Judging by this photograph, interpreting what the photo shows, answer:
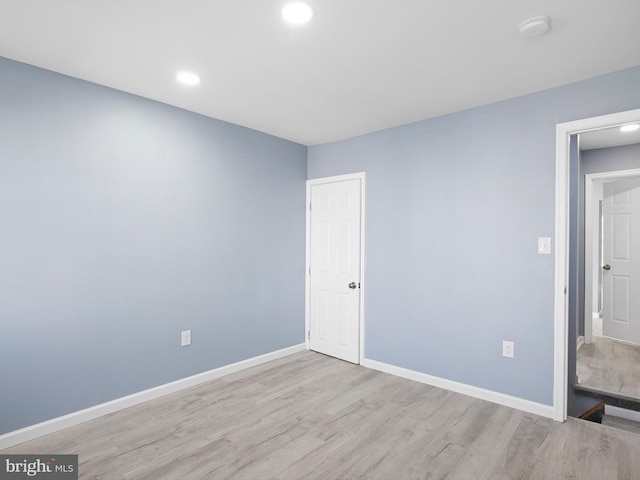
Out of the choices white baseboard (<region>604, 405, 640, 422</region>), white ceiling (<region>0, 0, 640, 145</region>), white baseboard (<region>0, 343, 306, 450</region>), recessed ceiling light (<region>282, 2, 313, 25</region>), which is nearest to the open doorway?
white baseboard (<region>604, 405, 640, 422</region>)

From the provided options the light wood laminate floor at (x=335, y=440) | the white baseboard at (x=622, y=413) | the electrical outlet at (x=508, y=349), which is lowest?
the white baseboard at (x=622, y=413)

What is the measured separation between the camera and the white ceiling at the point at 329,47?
178 centimetres

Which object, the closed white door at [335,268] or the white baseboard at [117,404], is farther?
the closed white door at [335,268]

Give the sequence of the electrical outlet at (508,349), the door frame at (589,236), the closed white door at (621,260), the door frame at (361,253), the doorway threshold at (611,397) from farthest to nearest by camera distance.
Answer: the closed white door at (621,260)
the door frame at (589,236)
the door frame at (361,253)
the doorway threshold at (611,397)
the electrical outlet at (508,349)

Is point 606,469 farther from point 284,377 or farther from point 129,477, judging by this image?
point 129,477

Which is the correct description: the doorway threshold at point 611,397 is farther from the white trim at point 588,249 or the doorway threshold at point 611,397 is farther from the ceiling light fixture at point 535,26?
the ceiling light fixture at point 535,26

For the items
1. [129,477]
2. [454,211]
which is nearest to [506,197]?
[454,211]

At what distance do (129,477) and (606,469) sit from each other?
9.09 ft

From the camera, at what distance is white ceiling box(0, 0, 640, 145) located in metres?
1.78

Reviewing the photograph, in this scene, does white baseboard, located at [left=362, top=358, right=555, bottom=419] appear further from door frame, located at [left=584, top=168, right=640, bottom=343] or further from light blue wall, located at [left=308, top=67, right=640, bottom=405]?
door frame, located at [left=584, top=168, right=640, bottom=343]

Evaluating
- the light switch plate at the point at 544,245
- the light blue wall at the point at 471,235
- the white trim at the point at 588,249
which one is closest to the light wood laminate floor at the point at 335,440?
the light blue wall at the point at 471,235

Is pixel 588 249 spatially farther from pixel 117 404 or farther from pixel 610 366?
pixel 117 404

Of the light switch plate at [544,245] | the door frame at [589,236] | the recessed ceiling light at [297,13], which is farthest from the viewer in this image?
the door frame at [589,236]

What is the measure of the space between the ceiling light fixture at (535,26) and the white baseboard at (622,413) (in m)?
3.31
